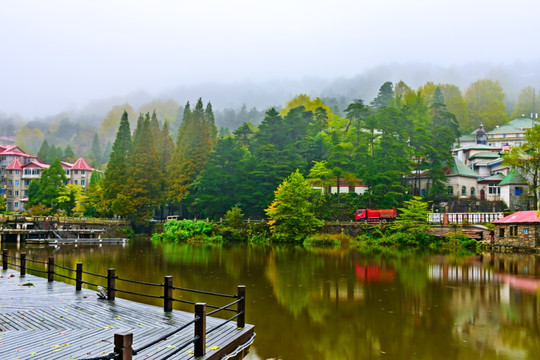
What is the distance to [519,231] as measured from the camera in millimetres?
34000

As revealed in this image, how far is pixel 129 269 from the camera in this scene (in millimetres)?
23562

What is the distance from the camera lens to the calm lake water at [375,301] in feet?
34.9

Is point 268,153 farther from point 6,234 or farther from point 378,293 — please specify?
point 378,293

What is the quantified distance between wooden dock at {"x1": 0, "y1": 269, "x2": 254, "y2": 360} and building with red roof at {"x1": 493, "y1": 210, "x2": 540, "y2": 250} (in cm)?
3115

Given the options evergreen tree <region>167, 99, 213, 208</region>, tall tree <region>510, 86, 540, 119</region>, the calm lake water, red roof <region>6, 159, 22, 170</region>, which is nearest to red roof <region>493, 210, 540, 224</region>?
the calm lake water

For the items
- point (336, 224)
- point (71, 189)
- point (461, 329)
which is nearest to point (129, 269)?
point (461, 329)

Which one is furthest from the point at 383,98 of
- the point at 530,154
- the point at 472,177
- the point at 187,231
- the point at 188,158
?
the point at 187,231

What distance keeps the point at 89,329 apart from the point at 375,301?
33.1 ft

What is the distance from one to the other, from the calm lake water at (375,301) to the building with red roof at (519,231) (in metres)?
4.96

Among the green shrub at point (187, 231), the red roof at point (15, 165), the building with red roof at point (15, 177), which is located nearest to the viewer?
the green shrub at point (187, 231)

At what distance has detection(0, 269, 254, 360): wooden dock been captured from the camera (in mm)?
7855

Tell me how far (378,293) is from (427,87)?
10701 cm

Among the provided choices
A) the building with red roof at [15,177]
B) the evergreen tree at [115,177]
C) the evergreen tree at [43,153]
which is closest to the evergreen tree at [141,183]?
the evergreen tree at [115,177]

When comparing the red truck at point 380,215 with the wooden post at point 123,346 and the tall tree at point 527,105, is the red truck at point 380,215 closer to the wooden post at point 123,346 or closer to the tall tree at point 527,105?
the wooden post at point 123,346
